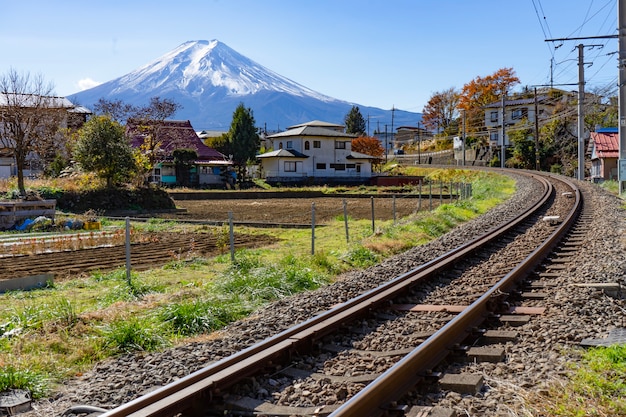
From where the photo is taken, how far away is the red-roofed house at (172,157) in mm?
50491

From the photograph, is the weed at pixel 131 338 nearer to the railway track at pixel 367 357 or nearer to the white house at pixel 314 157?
the railway track at pixel 367 357

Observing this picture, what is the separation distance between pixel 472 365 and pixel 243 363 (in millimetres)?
1808

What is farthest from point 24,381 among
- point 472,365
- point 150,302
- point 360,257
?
point 360,257

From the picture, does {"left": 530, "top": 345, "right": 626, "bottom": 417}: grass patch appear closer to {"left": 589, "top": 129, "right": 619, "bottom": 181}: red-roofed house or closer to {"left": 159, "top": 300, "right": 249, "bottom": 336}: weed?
{"left": 159, "top": 300, "right": 249, "bottom": 336}: weed

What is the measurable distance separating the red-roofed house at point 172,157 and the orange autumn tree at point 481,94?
33038mm

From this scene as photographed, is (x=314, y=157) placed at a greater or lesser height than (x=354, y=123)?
lesser

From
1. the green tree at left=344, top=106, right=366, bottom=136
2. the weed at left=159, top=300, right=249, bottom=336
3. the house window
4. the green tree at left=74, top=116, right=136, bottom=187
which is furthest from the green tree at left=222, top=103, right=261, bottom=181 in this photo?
the weed at left=159, top=300, right=249, bottom=336

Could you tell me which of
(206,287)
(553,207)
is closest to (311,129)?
(553,207)

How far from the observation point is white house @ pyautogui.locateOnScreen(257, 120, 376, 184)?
62688 millimetres

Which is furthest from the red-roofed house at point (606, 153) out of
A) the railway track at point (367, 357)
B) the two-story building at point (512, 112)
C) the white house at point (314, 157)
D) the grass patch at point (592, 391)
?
the grass patch at point (592, 391)

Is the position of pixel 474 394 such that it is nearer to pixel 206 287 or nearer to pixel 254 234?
pixel 206 287

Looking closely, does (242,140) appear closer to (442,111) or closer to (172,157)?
(172,157)

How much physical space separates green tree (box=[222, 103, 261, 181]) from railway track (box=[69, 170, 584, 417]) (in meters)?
51.9

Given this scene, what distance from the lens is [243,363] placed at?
15.9ft
